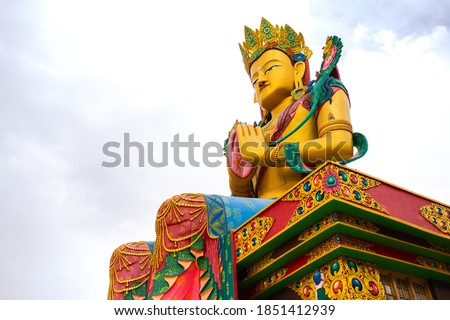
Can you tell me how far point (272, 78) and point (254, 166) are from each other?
1.54 m

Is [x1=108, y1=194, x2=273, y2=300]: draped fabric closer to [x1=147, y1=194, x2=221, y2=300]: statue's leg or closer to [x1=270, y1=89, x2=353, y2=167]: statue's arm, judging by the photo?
[x1=147, y1=194, x2=221, y2=300]: statue's leg

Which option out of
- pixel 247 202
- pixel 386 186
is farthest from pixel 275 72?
pixel 386 186

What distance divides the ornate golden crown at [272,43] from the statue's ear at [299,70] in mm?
116

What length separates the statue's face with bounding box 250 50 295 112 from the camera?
7.18m

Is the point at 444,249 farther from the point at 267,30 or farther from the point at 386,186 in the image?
the point at 267,30

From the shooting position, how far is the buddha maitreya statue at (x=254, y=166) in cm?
479

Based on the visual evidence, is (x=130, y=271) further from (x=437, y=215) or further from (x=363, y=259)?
(x=437, y=215)

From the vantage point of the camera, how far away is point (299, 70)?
24.1 ft

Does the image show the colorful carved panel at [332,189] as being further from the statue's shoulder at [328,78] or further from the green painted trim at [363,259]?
the statue's shoulder at [328,78]

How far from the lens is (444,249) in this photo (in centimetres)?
458

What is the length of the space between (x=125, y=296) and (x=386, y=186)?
2889 mm

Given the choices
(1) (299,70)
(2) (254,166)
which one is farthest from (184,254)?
(1) (299,70)

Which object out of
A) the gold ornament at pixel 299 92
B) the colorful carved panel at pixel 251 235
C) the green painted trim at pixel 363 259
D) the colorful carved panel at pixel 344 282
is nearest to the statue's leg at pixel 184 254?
the colorful carved panel at pixel 251 235

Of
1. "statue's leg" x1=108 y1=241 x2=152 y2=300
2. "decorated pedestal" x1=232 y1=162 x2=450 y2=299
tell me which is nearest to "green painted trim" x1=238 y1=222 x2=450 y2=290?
"decorated pedestal" x1=232 y1=162 x2=450 y2=299
